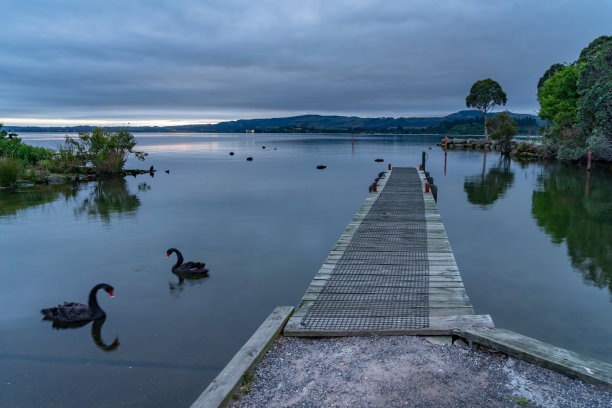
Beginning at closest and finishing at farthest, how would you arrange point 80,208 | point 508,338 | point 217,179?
1. point 508,338
2. point 80,208
3. point 217,179

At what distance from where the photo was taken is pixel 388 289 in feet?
23.8

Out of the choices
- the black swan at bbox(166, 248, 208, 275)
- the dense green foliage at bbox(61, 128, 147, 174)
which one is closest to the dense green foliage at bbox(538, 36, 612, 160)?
the black swan at bbox(166, 248, 208, 275)

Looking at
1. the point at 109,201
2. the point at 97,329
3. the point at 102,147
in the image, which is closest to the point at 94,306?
the point at 97,329

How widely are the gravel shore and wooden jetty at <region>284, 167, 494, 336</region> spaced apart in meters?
0.42

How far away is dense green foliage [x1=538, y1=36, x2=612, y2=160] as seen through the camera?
31.7 m

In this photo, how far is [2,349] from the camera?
288 inches

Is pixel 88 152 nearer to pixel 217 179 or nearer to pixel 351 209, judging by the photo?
pixel 217 179

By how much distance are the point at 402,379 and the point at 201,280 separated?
7.11m

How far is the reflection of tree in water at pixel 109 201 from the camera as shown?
20.2 m

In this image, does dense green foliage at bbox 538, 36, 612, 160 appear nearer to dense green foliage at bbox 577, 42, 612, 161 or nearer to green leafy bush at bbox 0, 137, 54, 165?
dense green foliage at bbox 577, 42, 612, 161

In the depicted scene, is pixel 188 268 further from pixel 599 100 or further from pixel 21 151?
pixel 599 100

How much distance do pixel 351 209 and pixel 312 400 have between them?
17.1 m

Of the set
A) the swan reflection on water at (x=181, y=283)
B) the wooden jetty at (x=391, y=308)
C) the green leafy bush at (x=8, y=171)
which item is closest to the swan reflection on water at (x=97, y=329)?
the swan reflection on water at (x=181, y=283)

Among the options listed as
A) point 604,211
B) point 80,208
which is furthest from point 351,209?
point 80,208
